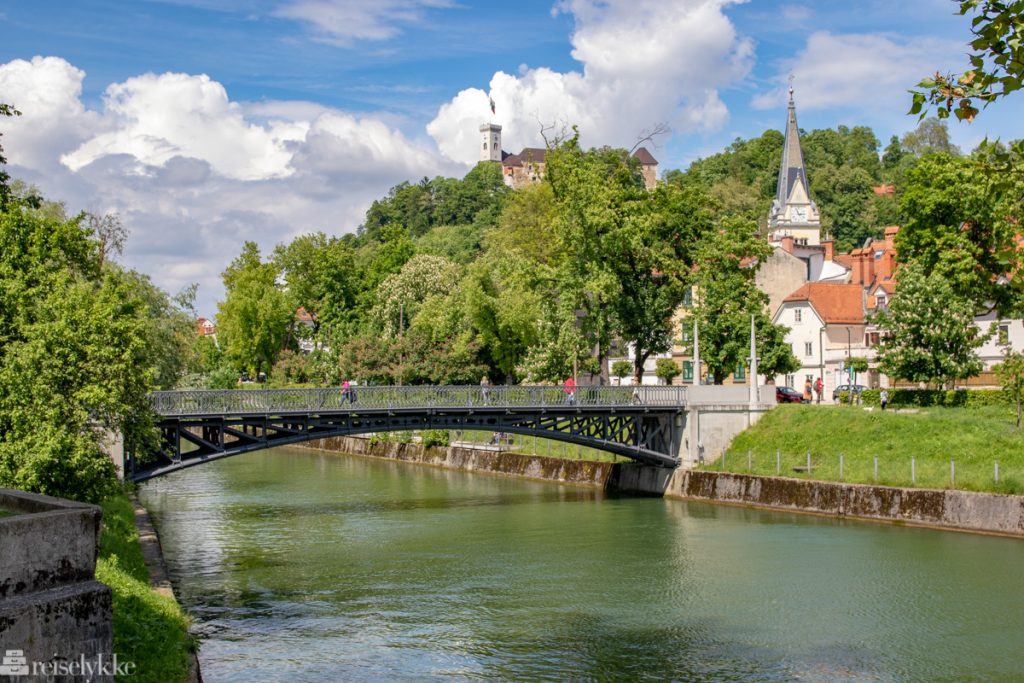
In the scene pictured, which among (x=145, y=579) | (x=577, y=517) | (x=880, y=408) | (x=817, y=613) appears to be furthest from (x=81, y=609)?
(x=880, y=408)

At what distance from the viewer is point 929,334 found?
4338 cm

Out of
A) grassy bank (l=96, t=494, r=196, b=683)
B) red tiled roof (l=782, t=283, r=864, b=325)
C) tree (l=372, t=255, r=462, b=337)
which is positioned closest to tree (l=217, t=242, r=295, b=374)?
tree (l=372, t=255, r=462, b=337)

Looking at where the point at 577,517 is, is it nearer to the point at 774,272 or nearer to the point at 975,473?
the point at 975,473

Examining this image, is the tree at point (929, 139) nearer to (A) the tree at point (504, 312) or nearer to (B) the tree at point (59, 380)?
(A) the tree at point (504, 312)

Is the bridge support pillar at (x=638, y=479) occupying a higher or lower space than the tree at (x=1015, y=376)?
lower

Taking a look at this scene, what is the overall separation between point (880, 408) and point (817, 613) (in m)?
20.9

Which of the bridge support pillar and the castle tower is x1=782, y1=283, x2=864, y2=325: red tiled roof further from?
the castle tower

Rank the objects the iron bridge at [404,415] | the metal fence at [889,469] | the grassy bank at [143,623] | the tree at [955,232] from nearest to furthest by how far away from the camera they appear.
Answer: the grassy bank at [143,623] → the metal fence at [889,469] → the iron bridge at [404,415] → the tree at [955,232]

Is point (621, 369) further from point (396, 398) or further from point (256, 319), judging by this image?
point (396, 398)

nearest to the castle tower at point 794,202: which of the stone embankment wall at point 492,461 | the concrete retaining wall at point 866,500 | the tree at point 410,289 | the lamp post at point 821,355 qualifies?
the lamp post at point 821,355

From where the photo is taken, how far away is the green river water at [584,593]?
67.4 feet

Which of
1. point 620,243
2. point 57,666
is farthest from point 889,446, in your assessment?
point 57,666

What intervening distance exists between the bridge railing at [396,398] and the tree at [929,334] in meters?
8.58

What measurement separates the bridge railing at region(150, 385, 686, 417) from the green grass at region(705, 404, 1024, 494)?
13.4ft
